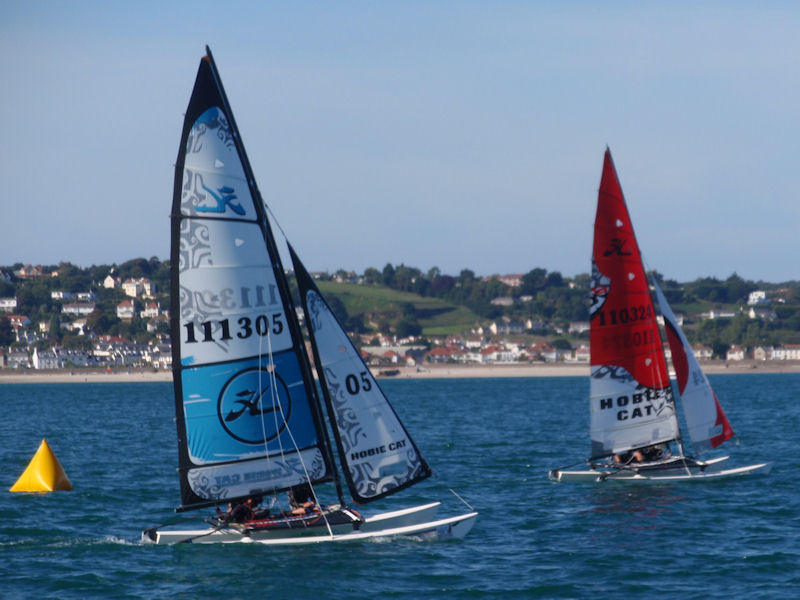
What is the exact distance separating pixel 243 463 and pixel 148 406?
7772 centimetres

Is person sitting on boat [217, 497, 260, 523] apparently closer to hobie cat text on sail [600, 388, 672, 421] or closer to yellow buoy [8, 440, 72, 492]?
hobie cat text on sail [600, 388, 672, 421]

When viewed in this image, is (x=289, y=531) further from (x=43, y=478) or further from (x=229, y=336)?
(x=43, y=478)

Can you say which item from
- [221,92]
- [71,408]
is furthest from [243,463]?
[71,408]

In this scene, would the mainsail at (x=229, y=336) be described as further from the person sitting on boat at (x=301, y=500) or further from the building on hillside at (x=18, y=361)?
the building on hillside at (x=18, y=361)

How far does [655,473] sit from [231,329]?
15.6m

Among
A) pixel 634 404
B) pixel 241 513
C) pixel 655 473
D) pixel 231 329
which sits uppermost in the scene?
pixel 231 329

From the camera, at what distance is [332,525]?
76.4ft

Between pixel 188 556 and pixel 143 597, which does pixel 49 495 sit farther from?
pixel 143 597

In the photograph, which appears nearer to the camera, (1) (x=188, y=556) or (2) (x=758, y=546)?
(1) (x=188, y=556)

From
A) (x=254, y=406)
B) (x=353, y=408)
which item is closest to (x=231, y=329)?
(x=254, y=406)

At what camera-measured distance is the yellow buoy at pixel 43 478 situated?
115 ft

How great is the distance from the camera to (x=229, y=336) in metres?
22.7

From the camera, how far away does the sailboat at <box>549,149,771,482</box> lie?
3219 centimetres

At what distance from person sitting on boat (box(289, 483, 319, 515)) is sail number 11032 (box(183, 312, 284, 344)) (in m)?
3.32
